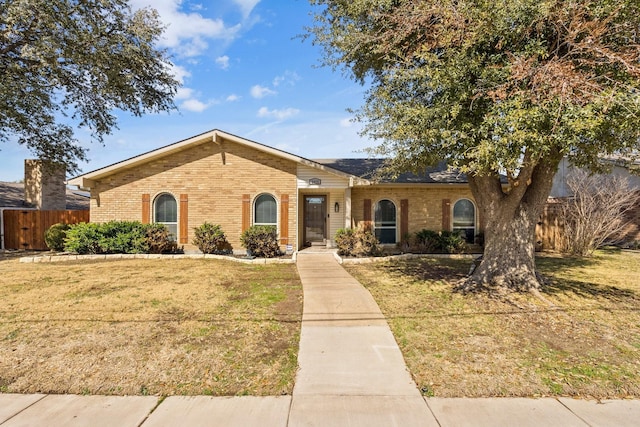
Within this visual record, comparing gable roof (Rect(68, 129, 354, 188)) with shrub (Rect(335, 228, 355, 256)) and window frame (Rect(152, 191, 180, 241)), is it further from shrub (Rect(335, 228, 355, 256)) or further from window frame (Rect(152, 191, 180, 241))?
shrub (Rect(335, 228, 355, 256))

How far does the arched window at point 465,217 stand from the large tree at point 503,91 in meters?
6.35

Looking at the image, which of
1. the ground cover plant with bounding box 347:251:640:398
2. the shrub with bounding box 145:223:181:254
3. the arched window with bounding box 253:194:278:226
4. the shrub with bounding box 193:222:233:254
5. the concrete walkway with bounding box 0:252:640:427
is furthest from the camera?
the arched window with bounding box 253:194:278:226

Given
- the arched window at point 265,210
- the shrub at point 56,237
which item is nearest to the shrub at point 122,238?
the shrub at point 56,237

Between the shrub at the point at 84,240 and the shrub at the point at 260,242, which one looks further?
the shrub at the point at 84,240

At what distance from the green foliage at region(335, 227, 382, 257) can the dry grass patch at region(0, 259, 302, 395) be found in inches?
147

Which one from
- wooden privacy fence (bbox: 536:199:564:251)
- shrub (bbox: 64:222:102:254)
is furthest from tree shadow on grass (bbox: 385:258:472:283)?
shrub (bbox: 64:222:102:254)

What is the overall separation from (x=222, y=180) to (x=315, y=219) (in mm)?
4077

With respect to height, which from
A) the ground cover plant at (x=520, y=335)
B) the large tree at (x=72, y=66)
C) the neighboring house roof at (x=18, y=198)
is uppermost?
the large tree at (x=72, y=66)

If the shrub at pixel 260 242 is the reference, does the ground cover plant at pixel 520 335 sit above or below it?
below

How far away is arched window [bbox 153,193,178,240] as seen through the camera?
12.5 m

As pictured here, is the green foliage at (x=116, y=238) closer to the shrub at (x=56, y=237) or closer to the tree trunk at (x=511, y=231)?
the shrub at (x=56, y=237)

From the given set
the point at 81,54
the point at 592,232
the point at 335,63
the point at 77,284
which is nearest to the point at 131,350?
the point at 77,284

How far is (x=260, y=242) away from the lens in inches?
438

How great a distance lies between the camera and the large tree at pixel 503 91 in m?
4.49
